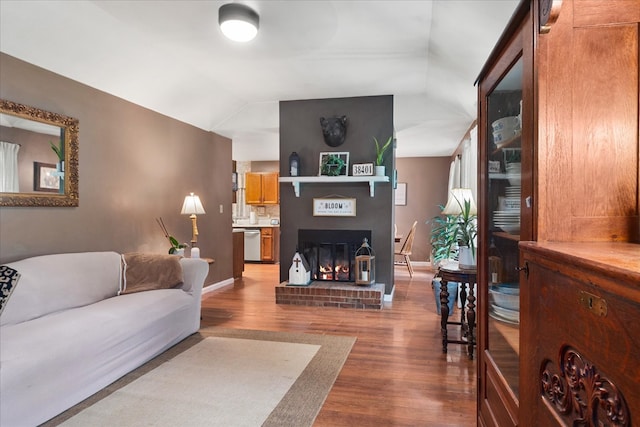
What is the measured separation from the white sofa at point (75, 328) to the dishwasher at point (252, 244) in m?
4.58

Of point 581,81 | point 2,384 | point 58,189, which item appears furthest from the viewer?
point 58,189

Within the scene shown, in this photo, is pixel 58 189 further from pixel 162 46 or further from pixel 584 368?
pixel 584 368

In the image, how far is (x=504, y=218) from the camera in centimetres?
139

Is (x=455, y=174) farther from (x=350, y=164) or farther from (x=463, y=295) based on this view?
(x=463, y=295)

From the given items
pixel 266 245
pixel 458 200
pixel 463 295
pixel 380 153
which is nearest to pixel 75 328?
pixel 463 295

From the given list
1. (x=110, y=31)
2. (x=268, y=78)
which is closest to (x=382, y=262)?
(x=268, y=78)

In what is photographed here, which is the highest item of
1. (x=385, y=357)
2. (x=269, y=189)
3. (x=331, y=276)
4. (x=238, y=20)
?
(x=238, y=20)

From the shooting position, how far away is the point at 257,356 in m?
2.99

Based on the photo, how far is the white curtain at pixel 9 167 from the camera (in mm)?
2791

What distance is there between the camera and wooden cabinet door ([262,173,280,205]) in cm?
850

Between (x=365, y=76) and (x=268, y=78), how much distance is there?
1.08 m

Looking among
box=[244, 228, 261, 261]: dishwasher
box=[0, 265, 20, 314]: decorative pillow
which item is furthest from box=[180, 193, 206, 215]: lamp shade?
box=[244, 228, 261, 261]: dishwasher

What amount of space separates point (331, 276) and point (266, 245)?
3.46 metres

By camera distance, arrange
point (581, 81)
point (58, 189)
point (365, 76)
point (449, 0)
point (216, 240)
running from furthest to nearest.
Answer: point (216, 240)
point (365, 76)
point (58, 189)
point (449, 0)
point (581, 81)
